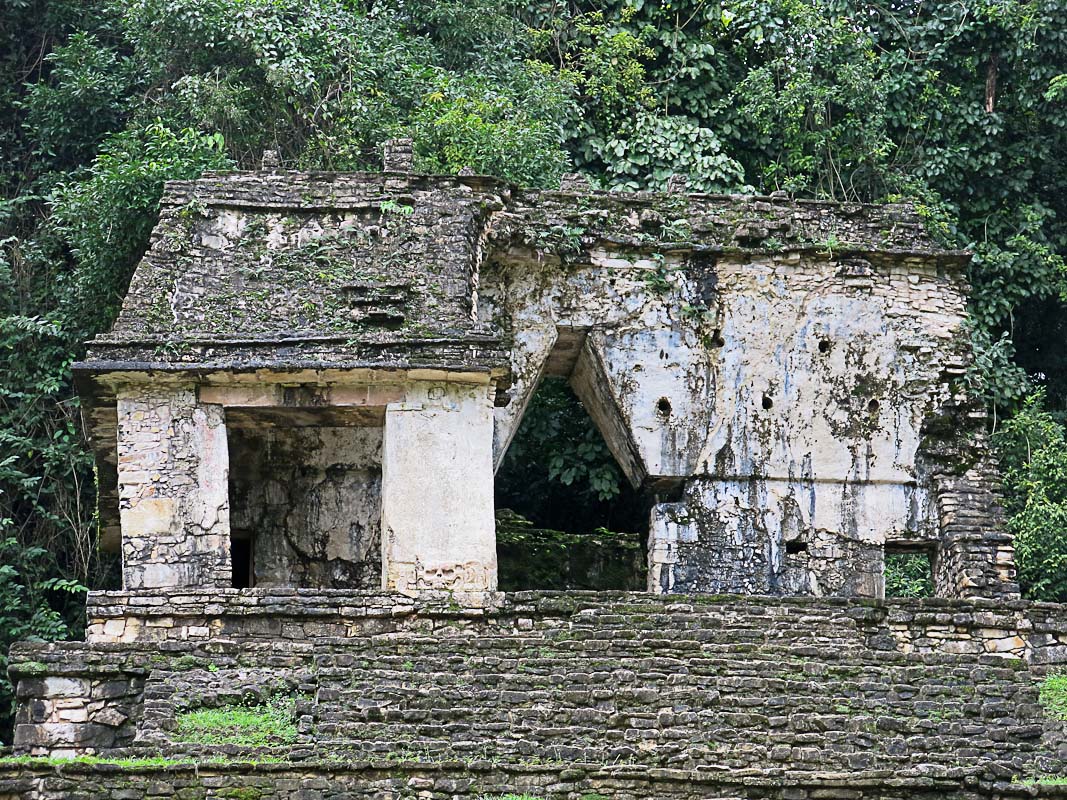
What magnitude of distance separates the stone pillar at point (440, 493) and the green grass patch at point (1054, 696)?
439 cm

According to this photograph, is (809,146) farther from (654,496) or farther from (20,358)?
(20,358)

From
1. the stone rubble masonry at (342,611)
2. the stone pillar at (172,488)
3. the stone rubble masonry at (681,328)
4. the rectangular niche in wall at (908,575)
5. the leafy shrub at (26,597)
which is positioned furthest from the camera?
the rectangular niche in wall at (908,575)

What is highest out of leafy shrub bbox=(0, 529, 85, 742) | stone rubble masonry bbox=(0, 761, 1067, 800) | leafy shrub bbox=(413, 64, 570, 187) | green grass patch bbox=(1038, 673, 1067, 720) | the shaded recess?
leafy shrub bbox=(413, 64, 570, 187)

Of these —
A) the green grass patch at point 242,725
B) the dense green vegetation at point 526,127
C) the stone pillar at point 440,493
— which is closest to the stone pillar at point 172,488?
the stone pillar at point 440,493

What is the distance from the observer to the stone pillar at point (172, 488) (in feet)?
48.9

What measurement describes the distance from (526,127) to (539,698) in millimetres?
9026

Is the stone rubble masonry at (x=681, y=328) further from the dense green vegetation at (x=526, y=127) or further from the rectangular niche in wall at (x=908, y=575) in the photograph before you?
the rectangular niche in wall at (x=908, y=575)

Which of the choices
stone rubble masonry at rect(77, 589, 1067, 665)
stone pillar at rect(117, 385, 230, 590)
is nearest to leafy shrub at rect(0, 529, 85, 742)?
stone pillar at rect(117, 385, 230, 590)

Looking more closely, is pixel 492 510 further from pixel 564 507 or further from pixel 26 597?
pixel 26 597

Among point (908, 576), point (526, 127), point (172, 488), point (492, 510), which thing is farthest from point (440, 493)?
point (908, 576)

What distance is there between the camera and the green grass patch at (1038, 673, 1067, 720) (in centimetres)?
1381

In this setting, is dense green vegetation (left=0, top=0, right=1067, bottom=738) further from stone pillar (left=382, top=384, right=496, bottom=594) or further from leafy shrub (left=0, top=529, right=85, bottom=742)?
stone pillar (left=382, top=384, right=496, bottom=594)

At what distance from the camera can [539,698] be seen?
1277 cm

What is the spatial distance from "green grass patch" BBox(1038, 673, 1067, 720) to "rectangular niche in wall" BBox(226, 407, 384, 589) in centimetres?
620
